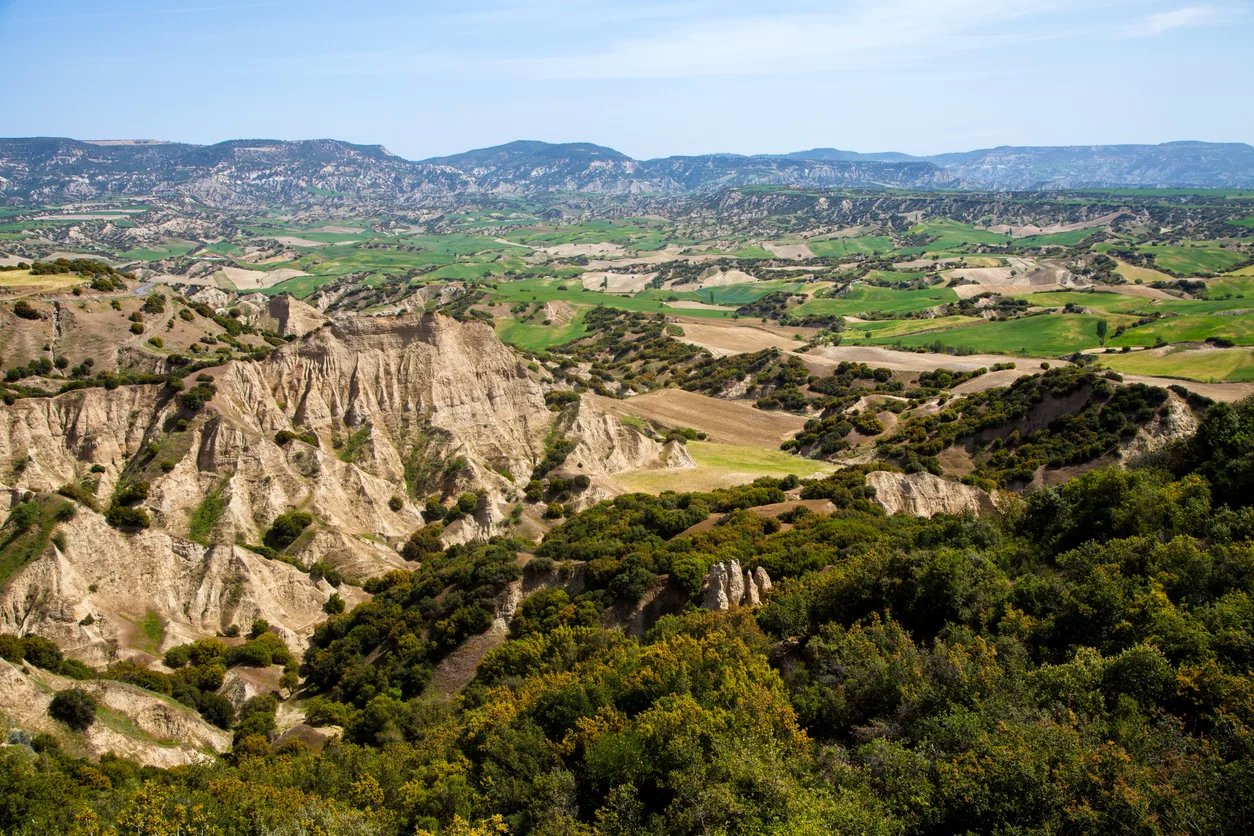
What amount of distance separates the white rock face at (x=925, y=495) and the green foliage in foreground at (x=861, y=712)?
17.8 metres

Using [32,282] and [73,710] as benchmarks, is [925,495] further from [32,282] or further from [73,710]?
[32,282]

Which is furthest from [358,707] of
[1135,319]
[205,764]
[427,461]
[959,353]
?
[1135,319]

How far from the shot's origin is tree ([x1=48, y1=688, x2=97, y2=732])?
35.6 meters

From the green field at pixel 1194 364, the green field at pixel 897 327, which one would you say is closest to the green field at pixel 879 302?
the green field at pixel 897 327

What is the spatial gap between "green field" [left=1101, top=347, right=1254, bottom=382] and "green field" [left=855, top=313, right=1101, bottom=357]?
21293 mm

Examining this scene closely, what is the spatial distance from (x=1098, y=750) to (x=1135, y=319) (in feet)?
458

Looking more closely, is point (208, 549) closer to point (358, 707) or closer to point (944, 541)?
point (358, 707)

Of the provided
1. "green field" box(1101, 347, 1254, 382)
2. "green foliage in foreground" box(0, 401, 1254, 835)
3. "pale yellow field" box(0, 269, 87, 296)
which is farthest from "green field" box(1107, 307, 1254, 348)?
"pale yellow field" box(0, 269, 87, 296)

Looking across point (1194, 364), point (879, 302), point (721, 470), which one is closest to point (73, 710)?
point (721, 470)

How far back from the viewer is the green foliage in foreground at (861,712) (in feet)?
66.0

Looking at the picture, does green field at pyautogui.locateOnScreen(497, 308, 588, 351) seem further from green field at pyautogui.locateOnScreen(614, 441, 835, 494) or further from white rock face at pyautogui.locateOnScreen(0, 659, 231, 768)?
white rock face at pyautogui.locateOnScreen(0, 659, 231, 768)

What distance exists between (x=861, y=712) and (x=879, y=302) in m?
175

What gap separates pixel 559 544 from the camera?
52938 mm

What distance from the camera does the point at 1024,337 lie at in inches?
5404
